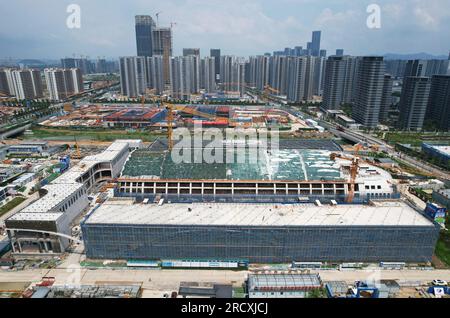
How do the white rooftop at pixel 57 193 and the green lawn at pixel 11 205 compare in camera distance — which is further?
the green lawn at pixel 11 205

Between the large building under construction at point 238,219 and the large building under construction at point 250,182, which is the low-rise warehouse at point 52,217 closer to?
the large building under construction at point 238,219

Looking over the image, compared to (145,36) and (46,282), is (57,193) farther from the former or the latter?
(145,36)

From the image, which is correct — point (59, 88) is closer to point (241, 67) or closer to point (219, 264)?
point (241, 67)

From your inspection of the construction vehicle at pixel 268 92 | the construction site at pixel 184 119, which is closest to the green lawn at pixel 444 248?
the construction site at pixel 184 119

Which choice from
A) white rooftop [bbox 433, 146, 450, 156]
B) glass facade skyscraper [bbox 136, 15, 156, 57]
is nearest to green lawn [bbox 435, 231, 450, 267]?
white rooftop [bbox 433, 146, 450, 156]

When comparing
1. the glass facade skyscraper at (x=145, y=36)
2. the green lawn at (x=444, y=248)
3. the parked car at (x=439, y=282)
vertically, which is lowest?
the parked car at (x=439, y=282)

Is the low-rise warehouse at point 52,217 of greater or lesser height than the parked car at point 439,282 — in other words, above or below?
above

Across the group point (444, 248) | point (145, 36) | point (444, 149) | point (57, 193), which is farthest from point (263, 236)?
point (145, 36)

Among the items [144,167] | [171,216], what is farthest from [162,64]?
[171,216]

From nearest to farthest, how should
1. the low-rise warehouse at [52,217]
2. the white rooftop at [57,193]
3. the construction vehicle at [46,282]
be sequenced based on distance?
the construction vehicle at [46,282] → the low-rise warehouse at [52,217] → the white rooftop at [57,193]
